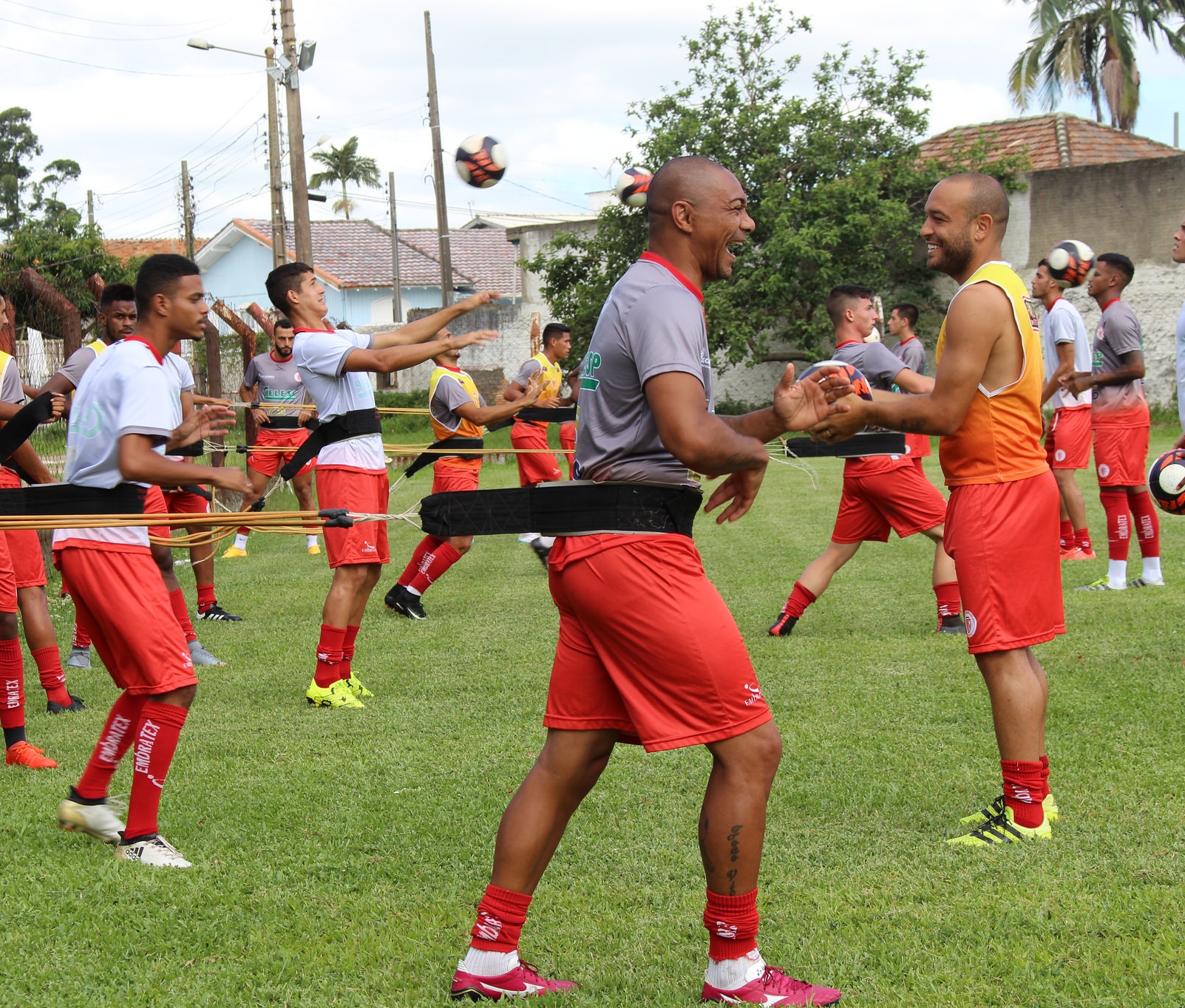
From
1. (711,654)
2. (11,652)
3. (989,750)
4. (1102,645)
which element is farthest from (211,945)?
(1102,645)

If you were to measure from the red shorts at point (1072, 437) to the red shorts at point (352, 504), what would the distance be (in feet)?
20.1

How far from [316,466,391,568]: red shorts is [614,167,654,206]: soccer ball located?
7.30 feet

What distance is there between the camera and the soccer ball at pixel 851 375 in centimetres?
342

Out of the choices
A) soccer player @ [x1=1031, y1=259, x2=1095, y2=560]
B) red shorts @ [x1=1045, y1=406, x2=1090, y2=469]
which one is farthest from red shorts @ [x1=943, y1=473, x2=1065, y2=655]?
red shorts @ [x1=1045, y1=406, x2=1090, y2=469]

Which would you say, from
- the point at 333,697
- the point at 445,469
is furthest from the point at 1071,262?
the point at 333,697

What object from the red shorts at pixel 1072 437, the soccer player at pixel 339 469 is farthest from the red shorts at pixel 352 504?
the red shorts at pixel 1072 437

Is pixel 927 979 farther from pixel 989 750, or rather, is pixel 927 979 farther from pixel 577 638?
pixel 989 750

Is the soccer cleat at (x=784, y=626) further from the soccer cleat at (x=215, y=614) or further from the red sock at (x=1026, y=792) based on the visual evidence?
the soccer cleat at (x=215, y=614)

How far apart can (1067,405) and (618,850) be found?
745 centimetres

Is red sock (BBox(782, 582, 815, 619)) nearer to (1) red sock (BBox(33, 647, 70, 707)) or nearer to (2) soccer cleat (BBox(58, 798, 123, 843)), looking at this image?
(1) red sock (BBox(33, 647, 70, 707))

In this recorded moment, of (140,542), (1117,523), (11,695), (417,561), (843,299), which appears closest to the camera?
(140,542)

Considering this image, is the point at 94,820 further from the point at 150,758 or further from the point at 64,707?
the point at 64,707

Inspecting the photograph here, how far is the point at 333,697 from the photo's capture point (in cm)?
676

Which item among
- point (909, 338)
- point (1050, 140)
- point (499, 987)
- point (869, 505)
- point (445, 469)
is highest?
point (1050, 140)
